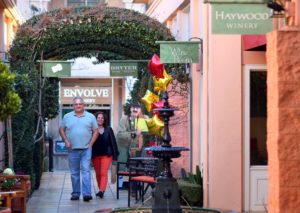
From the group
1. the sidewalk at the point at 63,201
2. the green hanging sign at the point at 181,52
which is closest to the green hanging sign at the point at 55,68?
the sidewalk at the point at 63,201

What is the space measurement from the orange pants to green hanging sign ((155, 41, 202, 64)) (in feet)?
8.51

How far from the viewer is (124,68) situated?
18078mm

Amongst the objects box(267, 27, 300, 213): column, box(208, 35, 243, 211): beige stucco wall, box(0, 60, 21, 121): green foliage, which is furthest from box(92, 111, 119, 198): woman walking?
box(267, 27, 300, 213): column

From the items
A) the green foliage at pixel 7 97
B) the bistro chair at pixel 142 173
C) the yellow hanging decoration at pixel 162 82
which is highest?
the yellow hanging decoration at pixel 162 82

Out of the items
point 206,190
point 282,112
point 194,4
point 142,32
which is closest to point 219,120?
point 206,190

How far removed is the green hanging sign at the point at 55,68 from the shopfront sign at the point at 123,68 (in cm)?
169

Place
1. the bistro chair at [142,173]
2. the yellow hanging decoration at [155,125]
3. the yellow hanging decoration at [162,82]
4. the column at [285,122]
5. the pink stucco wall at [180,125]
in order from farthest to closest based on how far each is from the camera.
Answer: the pink stucco wall at [180,125] < the yellow hanging decoration at [162,82] < the yellow hanging decoration at [155,125] < the bistro chair at [142,173] < the column at [285,122]

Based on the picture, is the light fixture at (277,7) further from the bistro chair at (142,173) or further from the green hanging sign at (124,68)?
the green hanging sign at (124,68)

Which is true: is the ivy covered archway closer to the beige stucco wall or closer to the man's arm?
the man's arm

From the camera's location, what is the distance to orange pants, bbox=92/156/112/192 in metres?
15.3

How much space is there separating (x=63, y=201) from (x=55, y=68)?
118 inches

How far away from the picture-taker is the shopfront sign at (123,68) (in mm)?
17875

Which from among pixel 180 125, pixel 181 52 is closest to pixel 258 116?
pixel 181 52

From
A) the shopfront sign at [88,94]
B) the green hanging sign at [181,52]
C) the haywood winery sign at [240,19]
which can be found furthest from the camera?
the shopfront sign at [88,94]
